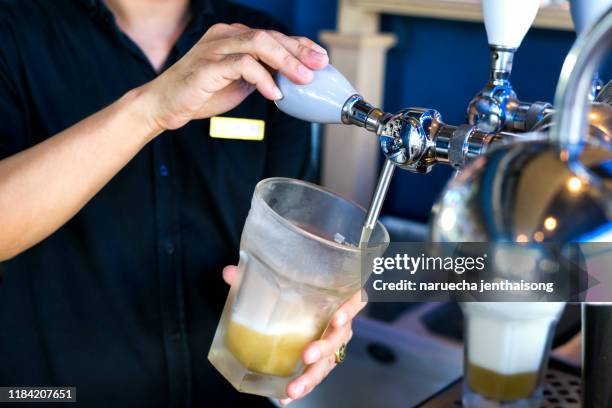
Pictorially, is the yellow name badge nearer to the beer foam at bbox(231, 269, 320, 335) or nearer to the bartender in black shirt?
the bartender in black shirt

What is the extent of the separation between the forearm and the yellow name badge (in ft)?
0.95

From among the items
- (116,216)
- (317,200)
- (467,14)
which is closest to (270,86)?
(317,200)

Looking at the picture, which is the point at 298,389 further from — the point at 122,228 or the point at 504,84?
the point at 122,228

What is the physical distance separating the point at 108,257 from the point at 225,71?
0.42m

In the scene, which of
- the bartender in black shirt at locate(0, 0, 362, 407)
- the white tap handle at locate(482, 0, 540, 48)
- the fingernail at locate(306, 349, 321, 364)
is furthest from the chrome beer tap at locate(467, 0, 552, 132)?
the bartender in black shirt at locate(0, 0, 362, 407)

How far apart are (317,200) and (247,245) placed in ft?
0.30

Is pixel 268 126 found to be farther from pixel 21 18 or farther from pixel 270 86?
pixel 270 86

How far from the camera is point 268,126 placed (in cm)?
112

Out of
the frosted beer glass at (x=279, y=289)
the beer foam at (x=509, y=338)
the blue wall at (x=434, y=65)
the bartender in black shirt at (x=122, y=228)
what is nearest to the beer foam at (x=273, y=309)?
the frosted beer glass at (x=279, y=289)

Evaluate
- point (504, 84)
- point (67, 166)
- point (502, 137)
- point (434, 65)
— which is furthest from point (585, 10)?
point (434, 65)

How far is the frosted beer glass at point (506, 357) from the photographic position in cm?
65

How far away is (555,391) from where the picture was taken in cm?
79

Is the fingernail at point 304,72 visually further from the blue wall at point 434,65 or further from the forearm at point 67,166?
the blue wall at point 434,65

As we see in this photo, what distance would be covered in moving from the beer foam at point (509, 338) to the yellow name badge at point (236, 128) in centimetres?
50
